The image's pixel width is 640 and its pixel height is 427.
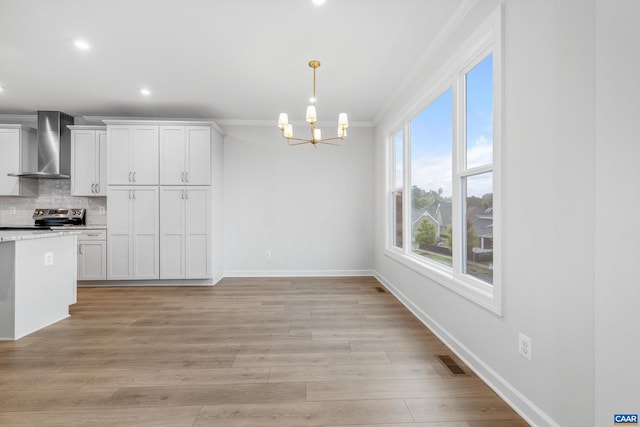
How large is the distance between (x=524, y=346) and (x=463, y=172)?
1337 millimetres

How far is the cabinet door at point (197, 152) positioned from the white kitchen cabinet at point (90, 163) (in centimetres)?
136

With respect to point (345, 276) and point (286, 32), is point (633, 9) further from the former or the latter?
point (345, 276)

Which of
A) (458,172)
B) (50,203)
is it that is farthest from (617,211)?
(50,203)

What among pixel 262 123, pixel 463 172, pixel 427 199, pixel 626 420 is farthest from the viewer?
pixel 262 123

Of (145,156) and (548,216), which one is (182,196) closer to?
(145,156)

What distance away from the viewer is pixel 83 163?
15.9 feet

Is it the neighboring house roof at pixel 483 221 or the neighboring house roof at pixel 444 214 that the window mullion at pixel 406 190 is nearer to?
the neighboring house roof at pixel 444 214

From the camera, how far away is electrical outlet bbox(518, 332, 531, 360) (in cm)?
168

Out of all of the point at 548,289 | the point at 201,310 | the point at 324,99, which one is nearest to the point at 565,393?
the point at 548,289

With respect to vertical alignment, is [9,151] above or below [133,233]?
above

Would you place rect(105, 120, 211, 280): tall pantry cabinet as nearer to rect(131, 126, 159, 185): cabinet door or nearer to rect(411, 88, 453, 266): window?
rect(131, 126, 159, 185): cabinet door

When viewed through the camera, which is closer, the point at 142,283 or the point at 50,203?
the point at 142,283

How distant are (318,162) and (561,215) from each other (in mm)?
4278

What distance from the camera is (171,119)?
5.21 metres
